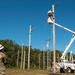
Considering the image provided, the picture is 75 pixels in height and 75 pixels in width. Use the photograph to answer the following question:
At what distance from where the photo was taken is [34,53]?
90.6 metres

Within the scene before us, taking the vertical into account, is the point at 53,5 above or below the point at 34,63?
above

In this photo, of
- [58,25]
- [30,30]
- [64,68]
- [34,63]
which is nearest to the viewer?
[64,68]

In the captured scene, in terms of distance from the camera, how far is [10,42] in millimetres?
85062

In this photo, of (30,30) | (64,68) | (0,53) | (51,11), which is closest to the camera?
(0,53)

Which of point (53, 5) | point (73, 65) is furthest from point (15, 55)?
point (53, 5)

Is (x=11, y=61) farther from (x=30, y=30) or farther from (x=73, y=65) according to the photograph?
(x=73, y=65)

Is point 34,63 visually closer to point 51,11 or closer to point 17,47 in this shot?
point 17,47

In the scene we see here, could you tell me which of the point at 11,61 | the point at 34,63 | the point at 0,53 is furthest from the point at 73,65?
the point at 34,63

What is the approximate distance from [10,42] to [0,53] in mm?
76096

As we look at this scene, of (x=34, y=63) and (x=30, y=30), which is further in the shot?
(x=34, y=63)

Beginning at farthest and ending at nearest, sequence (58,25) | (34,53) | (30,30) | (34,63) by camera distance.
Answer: (34,53)
(34,63)
(30,30)
(58,25)

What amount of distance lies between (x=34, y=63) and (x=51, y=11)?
2234 inches

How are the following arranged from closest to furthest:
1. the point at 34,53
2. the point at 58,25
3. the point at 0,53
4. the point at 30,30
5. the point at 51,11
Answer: the point at 0,53 < the point at 51,11 < the point at 58,25 < the point at 30,30 < the point at 34,53

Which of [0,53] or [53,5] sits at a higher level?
[53,5]
